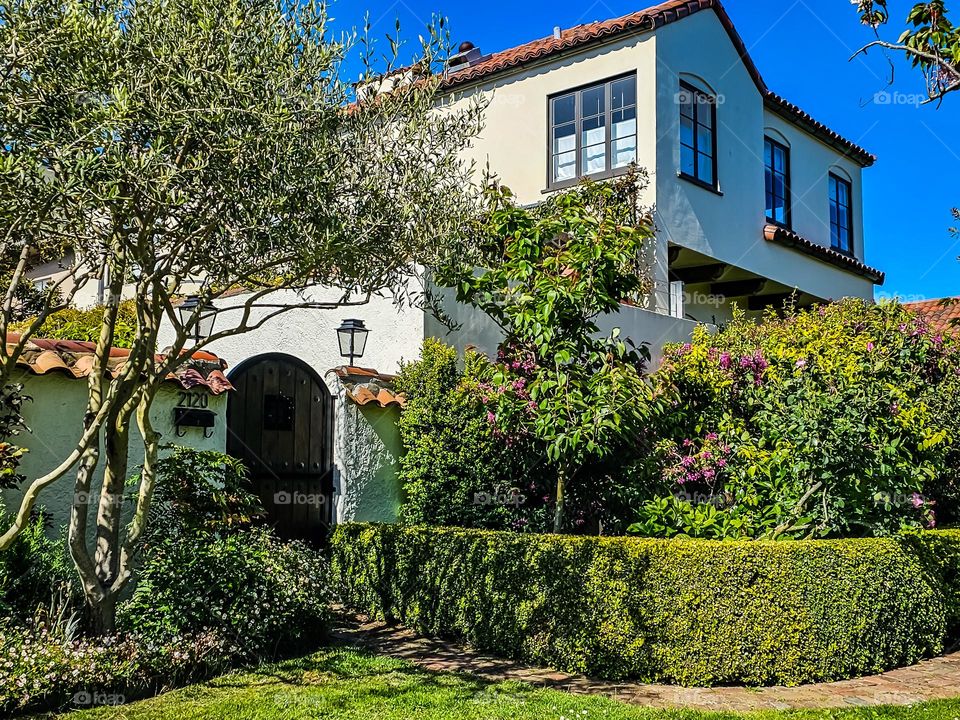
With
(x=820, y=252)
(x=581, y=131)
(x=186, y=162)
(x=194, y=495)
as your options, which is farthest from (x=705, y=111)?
(x=186, y=162)

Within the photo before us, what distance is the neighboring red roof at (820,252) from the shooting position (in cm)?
1753

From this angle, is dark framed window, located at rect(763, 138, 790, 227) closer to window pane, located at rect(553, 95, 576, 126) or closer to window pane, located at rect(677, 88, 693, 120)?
window pane, located at rect(677, 88, 693, 120)

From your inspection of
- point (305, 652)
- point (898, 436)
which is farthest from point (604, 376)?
point (305, 652)

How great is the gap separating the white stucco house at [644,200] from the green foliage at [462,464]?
536 mm

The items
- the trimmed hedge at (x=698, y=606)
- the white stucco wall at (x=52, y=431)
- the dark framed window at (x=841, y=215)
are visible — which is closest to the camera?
the trimmed hedge at (x=698, y=606)

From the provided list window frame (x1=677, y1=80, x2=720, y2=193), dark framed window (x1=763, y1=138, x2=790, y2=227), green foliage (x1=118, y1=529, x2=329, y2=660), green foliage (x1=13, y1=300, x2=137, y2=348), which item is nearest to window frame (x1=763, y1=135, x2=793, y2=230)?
dark framed window (x1=763, y1=138, x2=790, y2=227)

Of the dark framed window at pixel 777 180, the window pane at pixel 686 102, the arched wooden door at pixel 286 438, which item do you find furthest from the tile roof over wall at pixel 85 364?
the dark framed window at pixel 777 180

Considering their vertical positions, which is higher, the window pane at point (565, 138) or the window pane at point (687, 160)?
the window pane at point (565, 138)

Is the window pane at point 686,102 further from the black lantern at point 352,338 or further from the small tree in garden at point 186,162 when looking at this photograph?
the small tree in garden at point 186,162

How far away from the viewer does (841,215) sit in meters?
21.5

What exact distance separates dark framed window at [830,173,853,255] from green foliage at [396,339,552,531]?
1422 cm

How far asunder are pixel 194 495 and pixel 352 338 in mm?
3234

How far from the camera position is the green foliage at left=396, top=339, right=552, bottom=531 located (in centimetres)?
967

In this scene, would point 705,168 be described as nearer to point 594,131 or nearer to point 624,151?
point 624,151
